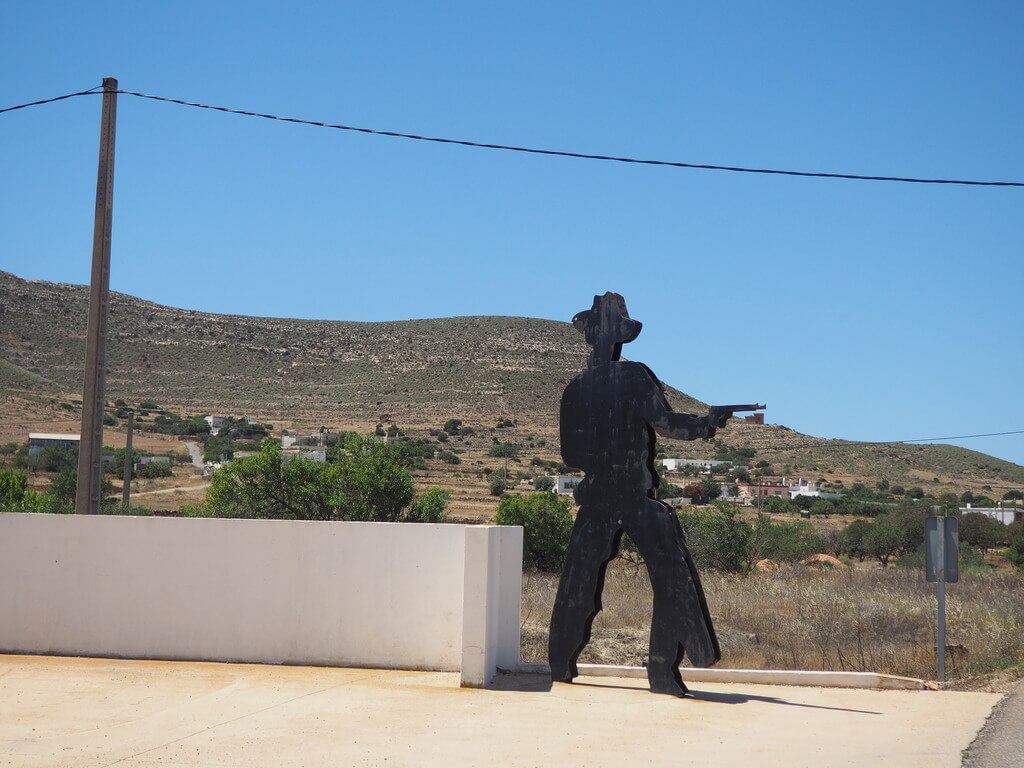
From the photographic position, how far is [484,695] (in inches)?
449

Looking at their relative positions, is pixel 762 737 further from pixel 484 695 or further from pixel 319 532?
pixel 319 532

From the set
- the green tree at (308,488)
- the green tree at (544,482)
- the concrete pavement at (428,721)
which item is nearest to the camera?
the concrete pavement at (428,721)

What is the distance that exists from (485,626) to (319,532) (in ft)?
8.22

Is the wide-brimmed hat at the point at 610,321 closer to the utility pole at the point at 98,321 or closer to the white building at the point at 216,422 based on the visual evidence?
the utility pole at the point at 98,321

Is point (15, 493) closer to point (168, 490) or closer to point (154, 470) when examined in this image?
point (168, 490)

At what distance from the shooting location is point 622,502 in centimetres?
1179

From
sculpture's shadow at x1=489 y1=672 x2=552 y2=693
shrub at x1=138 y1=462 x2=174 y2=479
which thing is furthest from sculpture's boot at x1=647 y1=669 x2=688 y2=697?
shrub at x1=138 y1=462 x2=174 y2=479

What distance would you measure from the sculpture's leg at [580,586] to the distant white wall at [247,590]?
0.75 meters

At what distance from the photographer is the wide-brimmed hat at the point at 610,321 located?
12117 millimetres

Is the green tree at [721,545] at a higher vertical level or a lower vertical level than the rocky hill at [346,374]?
lower

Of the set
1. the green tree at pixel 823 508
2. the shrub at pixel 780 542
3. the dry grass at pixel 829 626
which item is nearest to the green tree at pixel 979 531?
the shrub at pixel 780 542

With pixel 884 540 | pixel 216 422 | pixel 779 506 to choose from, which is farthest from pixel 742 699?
pixel 216 422

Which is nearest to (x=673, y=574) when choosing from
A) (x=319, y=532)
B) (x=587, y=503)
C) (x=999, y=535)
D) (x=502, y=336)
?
(x=587, y=503)

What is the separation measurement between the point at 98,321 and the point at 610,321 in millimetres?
6839
